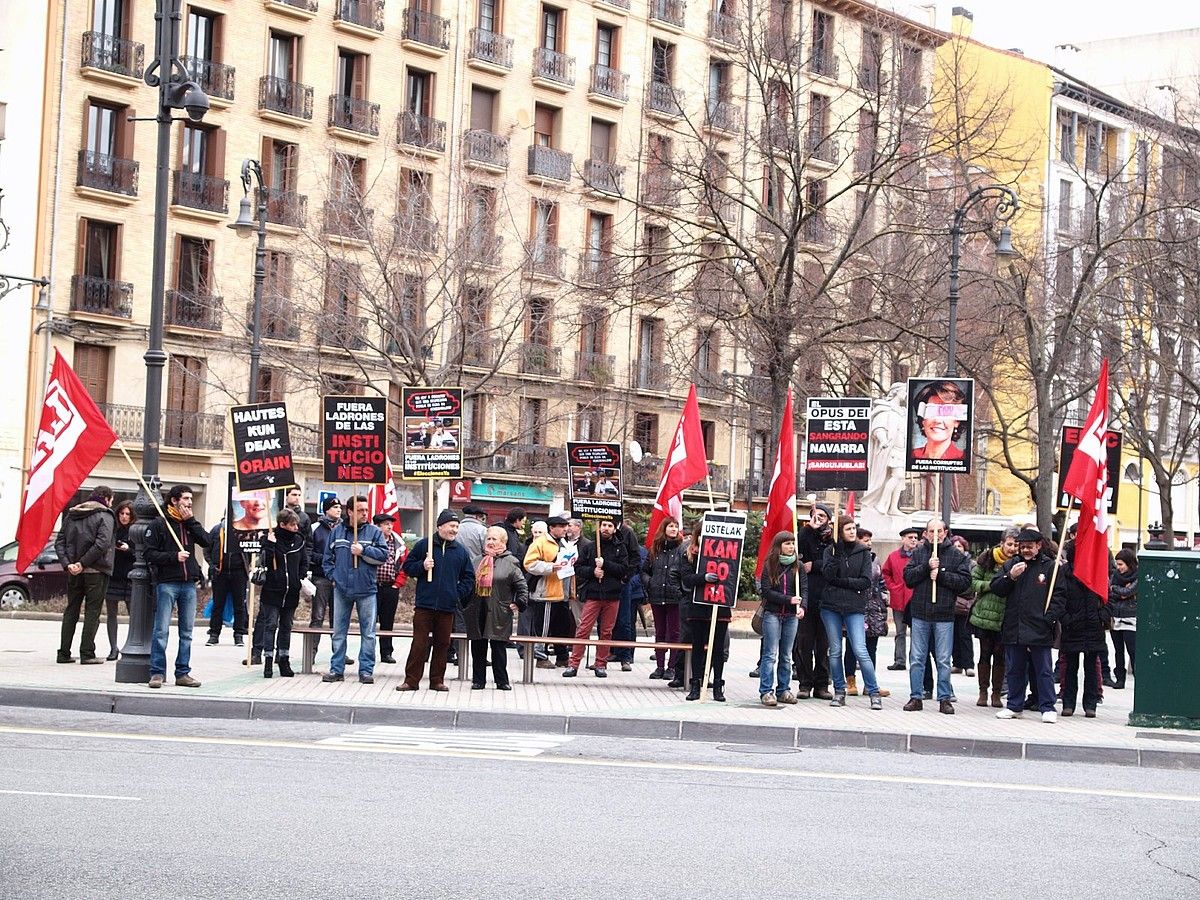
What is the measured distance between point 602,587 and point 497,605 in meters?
3.02

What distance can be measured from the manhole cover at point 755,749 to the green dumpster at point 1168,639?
327 centimetres

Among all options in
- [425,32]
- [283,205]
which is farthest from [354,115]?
[283,205]

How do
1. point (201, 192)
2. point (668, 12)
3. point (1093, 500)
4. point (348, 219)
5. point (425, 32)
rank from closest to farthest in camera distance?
1. point (1093, 500)
2. point (348, 219)
3. point (201, 192)
4. point (425, 32)
5. point (668, 12)

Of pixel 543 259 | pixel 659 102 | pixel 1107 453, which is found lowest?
pixel 1107 453

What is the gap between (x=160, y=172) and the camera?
16.6 m

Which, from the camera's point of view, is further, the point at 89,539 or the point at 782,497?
the point at 89,539

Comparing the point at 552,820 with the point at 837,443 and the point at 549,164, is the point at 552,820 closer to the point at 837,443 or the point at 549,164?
the point at 837,443

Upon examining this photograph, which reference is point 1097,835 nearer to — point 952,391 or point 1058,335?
point 952,391

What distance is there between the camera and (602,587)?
19.5 m

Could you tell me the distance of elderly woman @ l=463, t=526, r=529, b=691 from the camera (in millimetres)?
16656

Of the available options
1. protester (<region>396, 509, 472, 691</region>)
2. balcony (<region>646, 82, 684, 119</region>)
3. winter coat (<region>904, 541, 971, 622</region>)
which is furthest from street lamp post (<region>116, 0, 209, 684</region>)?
balcony (<region>646, 82, 684, 119</region>)

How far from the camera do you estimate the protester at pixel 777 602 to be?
16.3m

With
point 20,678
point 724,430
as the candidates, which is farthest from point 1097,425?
point 724,430

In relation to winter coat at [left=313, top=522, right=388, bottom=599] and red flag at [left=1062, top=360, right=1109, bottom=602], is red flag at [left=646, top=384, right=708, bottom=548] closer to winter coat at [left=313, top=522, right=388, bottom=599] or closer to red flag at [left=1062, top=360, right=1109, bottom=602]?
winter coat at [left=313, top=522, right=388, bottom=599]
